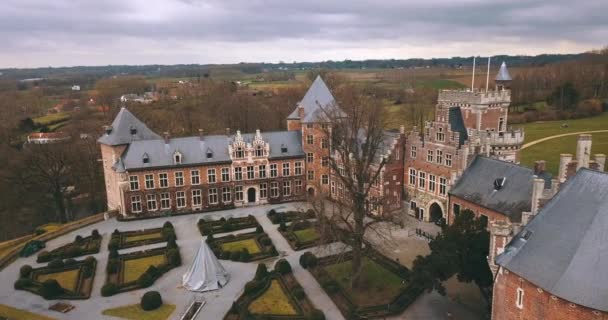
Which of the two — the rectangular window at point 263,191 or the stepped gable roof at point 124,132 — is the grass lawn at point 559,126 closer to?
the rectangular window at point 263,191

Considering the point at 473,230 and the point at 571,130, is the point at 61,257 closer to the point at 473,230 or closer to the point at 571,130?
the point at 473,230

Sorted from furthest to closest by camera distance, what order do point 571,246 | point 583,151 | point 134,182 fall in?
point 134,182 → point 583,151 → point 571,246

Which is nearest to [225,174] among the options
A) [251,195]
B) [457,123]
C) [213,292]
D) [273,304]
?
[251,195]

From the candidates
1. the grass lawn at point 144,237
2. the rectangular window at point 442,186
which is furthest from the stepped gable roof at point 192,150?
the rectangular window at point 442,186

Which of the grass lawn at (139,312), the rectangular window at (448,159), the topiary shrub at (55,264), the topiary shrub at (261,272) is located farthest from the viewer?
the rectangular window at (448,159)

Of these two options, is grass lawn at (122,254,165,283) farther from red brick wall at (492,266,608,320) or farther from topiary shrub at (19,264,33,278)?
red brick wall at (492,266,608,320)

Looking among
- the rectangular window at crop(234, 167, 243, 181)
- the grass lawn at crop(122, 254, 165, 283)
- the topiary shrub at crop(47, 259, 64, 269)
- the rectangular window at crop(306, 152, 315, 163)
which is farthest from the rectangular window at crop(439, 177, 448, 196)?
the topiary shrub at crop(47, 259, 64, 269)

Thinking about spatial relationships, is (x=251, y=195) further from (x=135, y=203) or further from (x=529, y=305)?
(x=529, y=305)
